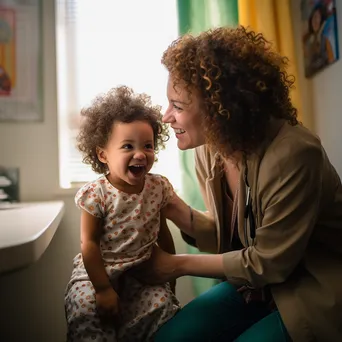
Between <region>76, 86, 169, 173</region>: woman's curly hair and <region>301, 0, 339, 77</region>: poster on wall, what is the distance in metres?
0.82

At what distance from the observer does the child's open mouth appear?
1.06 meters

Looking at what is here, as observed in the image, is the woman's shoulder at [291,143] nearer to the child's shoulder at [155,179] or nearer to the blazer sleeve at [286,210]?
the blazer sleeve at [286,210]

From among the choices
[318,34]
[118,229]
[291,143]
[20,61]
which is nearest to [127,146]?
[118,229]

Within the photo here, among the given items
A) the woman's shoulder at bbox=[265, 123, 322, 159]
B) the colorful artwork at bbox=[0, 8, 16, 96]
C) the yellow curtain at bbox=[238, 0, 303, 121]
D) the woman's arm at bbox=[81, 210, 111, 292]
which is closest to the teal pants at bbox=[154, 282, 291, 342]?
the woman's arm at bbox=[81, 210, 111, 292]

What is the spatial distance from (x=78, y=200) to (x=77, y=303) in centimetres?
28

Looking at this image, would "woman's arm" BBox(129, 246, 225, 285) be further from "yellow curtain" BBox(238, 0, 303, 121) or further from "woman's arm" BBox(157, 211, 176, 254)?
"yellow curtain" BBox(238, 0, 303, 121)

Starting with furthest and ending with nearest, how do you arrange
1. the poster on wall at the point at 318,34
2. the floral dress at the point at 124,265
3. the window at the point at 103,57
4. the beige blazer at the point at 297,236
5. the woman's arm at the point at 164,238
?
the window at the point at 103,57
the poster on wall at the point at 318,34
the woman's arm at the point at 164,238
the floral dress at the point at 124,265
the beige blazer at the point at 297,236

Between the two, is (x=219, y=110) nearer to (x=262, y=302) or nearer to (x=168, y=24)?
(x=262, y=302)

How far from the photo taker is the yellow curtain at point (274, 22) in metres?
1.58

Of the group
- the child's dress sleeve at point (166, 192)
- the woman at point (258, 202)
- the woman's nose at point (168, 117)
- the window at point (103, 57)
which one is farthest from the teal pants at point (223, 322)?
the window at point (103, 57)

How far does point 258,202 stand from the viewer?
0.99 metres

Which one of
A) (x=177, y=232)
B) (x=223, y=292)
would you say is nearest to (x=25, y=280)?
(x=177, y=232)

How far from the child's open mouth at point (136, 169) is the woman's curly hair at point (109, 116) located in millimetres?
117

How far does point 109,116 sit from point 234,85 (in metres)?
0.37
